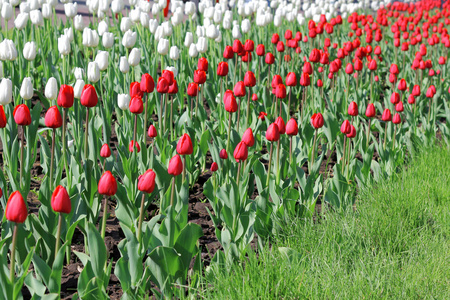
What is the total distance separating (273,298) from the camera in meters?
2.22

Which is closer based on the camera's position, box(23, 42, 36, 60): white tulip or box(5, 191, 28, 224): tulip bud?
box(5, 191, 28, 224): tulip bud

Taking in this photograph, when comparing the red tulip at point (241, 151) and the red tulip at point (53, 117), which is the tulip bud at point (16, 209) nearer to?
the red tulip at point (53, 117)

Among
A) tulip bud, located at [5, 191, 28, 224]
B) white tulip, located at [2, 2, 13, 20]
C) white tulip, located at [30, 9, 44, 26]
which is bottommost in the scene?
tulip bud, located at [5, 191, 28, 224]

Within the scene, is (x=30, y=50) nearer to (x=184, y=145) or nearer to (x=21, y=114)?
(x=21, y=114)

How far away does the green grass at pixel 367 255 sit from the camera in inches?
90.2

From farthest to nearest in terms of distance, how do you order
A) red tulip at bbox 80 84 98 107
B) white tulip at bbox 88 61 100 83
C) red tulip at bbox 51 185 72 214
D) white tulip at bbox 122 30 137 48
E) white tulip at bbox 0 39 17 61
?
1. white tulip at bbox 122 30 137 48
2. white tulip at bbox 0 39 17 61
3. white tulip at bbox 88 61 100 83
4. red tulip at bbox 80 84 98 107
5. red tulip at bbox 51 185 72 214

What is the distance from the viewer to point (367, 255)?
266 centimetres

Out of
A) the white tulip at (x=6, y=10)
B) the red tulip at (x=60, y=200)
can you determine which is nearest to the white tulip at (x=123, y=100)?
the red tulip at (x=60, y=200)

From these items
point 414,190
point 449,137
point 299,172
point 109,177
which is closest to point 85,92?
point 109,177

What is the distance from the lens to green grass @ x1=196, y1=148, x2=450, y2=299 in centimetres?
229

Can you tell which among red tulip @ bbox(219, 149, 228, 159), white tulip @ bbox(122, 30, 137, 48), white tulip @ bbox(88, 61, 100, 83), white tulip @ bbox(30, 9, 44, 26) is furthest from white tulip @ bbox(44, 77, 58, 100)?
white tulip @ bbox(30, 9, 44, 26)

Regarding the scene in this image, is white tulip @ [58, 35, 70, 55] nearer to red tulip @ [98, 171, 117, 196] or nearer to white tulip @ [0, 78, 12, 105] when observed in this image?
white tulip @ [0, 78, 12, 105]

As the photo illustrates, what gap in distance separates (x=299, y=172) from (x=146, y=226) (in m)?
1.06

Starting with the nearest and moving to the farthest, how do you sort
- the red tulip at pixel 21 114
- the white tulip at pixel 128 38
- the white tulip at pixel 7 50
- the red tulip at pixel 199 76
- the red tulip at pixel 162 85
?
the red tulip at pixel 21 114 < the red tulip at pixel 162 85 < the red tulip at pixel 199 76 < the white tulip at pixel 7 50 < the white tulip at pixel 128 38
